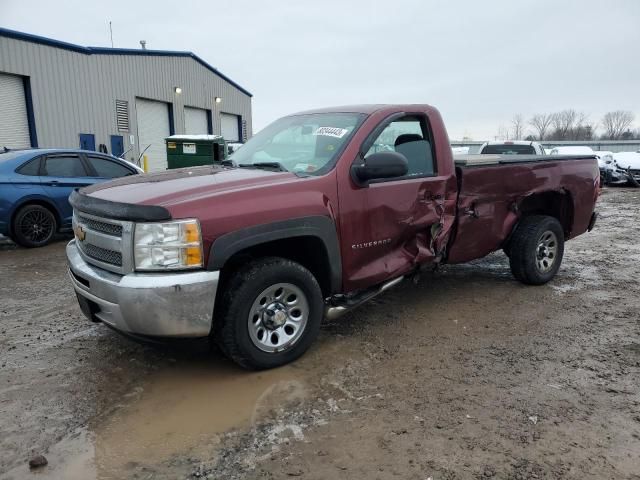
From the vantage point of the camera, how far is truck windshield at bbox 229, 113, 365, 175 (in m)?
3.98

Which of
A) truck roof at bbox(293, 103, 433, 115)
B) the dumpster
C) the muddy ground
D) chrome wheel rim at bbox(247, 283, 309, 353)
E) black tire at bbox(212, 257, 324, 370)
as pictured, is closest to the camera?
the muddy ground

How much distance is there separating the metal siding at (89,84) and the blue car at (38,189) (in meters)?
9.31

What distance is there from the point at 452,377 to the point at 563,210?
11.0 feet

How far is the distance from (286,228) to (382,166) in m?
0.88

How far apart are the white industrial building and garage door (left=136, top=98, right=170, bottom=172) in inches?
1.7

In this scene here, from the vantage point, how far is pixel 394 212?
4121mm

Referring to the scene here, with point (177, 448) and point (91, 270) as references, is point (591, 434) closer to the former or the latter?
point (177, 448)

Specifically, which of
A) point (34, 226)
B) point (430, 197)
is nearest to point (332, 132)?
point (430, 197)

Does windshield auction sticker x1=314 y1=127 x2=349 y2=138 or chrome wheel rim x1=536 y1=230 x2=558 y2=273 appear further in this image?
chrome wheel rim x1=536 y1=230 x2=558 y2=273

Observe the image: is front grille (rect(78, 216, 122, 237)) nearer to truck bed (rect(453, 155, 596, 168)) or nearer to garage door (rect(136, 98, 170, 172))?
truck bed (rect(453, 155, 596, 168))

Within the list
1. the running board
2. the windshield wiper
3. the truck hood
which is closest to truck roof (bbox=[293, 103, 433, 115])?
the windshield wiper

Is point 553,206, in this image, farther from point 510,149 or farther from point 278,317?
point 510,149

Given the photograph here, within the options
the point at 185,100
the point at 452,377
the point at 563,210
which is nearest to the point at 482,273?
the point at 563,210

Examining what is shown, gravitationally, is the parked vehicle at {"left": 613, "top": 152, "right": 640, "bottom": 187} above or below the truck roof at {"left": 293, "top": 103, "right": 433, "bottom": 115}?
below
